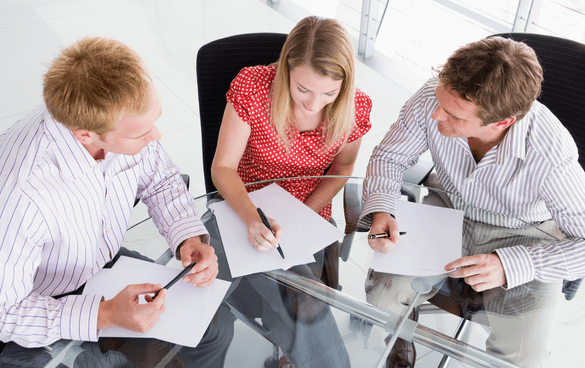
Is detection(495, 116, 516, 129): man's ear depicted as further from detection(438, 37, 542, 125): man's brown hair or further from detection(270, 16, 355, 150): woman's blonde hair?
detection(270, 16, 355, 150): woman's blonde hair

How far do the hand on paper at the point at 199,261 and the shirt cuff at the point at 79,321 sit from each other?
24cm

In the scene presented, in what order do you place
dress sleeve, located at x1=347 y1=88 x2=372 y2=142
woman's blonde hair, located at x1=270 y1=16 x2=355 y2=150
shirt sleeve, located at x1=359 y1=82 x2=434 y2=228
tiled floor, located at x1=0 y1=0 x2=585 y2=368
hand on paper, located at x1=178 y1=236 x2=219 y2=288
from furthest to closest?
tiled floor, located at x1=0 y1=0 x2=585 y2=368
dress sleeve, located at x1=347 y1=88 x2=372 y2=142
shirt sleeve, located at x1=359 y1=82 x2=434 y2=228
woman's blonde hair, located at x1=270 y1=16 x2=355 y2=150
hand on paper, located at x1=178 y1=236 x2=219 y2=288

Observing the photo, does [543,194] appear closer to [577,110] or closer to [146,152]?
[577,110]

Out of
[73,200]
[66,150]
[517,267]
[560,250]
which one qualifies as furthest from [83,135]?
[560,250]

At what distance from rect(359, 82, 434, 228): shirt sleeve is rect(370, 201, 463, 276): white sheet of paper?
0.09m

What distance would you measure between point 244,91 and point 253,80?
0.17 ft

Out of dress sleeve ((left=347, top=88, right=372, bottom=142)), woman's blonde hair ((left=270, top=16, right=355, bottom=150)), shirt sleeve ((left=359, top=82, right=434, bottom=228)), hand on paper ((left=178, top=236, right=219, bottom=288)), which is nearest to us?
hand on paper ((left=178, top=236, right=219, bottom=288))

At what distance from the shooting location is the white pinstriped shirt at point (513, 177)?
1.38 metres

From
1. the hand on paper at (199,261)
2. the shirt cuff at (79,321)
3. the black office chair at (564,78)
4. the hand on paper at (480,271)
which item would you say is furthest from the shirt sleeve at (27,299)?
the black office chair at (564,78)

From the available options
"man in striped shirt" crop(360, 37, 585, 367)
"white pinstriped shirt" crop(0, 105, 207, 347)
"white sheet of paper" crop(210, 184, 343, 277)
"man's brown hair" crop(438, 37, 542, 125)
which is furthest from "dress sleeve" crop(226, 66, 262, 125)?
"man's brown hair" crop(438, 37, 542, 125)

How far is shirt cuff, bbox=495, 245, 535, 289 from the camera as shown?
136 centimetres

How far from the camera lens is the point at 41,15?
176 inches

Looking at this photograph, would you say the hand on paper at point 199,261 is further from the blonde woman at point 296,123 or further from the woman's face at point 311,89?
the woman's face at point 311,89

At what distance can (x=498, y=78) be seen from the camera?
4.38ft
